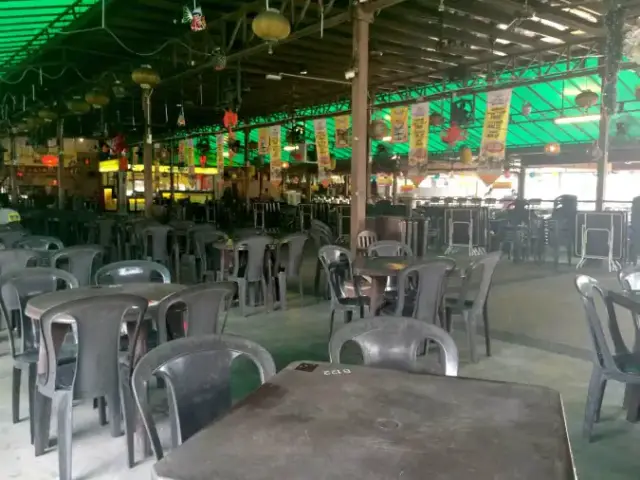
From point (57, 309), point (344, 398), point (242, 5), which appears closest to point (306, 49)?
point (242, 5)

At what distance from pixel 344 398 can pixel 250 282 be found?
16.9 feet

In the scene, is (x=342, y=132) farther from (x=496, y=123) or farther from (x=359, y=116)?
(x=359, y=116)

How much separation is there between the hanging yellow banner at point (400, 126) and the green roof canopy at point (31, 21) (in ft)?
21.1

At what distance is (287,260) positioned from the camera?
291 inches

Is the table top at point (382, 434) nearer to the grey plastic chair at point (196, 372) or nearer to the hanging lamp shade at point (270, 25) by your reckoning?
the grey plastic chair at point (196, 372)

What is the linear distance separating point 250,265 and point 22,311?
3.08 m

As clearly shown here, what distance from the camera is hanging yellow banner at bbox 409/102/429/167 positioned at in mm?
11141

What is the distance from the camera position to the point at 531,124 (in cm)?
2061

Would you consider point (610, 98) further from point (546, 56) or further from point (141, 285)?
point (546, 56)

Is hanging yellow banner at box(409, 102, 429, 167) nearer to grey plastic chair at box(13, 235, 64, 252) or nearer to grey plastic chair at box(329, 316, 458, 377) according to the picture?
grey plastic chair at box(13, 235, 64, 252)

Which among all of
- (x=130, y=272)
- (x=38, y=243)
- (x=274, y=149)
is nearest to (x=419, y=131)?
(x=274, y=149)

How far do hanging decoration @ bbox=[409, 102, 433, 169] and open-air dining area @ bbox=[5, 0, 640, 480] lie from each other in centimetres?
5

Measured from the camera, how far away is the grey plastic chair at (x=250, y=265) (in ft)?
21.9

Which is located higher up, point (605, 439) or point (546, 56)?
point (546, 56)
